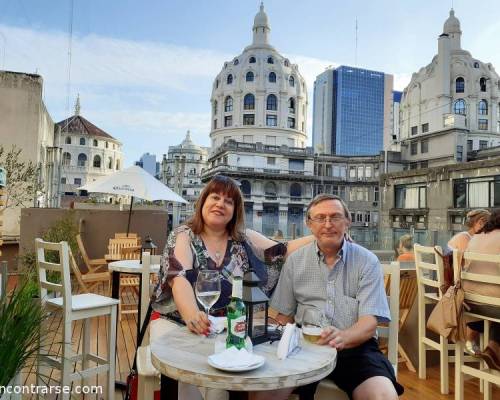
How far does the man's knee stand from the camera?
1.89 metres

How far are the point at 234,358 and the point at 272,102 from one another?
6848 cm

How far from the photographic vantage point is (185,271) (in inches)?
89.0

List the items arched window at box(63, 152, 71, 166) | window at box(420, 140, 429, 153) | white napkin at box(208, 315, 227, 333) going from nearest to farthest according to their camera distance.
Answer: white napkin at box(208, 315, 227, 333), window at box(420, 140, 429, 153), arched window at box(63, 152, 71, 166)

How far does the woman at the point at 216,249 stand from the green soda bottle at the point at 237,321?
0.53 m

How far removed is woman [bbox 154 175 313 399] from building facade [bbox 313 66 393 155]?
275 feet

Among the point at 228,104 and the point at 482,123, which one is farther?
the point at 228,104

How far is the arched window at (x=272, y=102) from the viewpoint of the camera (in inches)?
2657

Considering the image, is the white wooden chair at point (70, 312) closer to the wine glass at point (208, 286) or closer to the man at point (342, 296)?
the wine glass at point (208, 286)

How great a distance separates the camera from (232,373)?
56.7 inches

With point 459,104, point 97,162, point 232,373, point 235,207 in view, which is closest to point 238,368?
point 232,373

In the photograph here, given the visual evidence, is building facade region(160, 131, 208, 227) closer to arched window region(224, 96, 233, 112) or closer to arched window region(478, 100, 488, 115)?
arched window region(224, 96, 233, 112)

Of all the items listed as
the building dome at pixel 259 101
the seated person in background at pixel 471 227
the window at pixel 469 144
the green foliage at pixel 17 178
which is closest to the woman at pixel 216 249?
the seated person in background at pixel 471 227

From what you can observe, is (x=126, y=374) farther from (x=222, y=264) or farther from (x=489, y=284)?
(x=489, y=284)

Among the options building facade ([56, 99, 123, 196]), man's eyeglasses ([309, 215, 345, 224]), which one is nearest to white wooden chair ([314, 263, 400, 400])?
man's eyeglasses ([309, 215, 345, 224])
